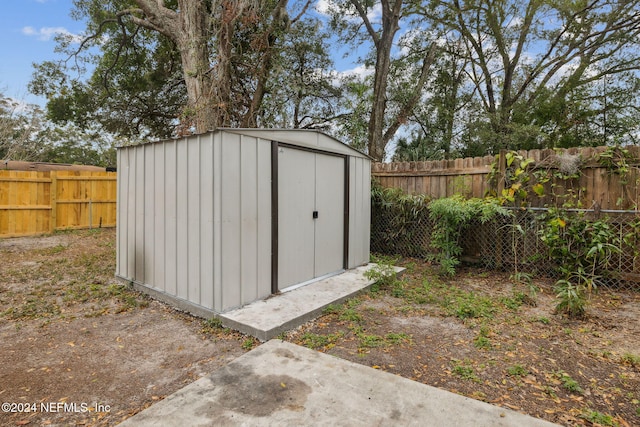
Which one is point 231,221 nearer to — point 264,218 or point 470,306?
point 264,218

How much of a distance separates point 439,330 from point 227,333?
6.28 feet

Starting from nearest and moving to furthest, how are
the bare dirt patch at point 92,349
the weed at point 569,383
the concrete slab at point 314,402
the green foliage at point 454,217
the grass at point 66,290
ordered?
the concrete slab at point 314,402
the bare dirt patch at point 92,349
the weed at point 569,383
the grass at point 66,290
the green foliage at point 454,217

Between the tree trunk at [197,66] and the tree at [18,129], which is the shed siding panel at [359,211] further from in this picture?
the tree at [18,129]

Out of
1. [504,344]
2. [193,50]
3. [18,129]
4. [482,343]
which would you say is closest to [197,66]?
[193,50]

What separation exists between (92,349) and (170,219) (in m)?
1.40

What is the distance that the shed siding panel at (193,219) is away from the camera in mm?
3209

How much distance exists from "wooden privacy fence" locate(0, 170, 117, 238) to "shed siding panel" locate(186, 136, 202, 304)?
294 inches

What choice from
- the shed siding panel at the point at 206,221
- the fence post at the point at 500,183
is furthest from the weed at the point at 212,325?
the fence post at the point at 500,183

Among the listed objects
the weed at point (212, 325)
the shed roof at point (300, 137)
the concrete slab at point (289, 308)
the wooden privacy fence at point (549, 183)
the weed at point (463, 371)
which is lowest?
the weed at point (463, 371)

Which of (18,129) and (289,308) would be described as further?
(18,129)

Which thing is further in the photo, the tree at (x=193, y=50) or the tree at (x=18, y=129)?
the tree at (x=18, y=129)

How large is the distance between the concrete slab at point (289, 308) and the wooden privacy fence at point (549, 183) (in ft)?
7.55

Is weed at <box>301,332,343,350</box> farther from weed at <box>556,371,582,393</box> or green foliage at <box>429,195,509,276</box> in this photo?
green foliage at <box>429,195,509,276</box>

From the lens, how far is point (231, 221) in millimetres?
3084
